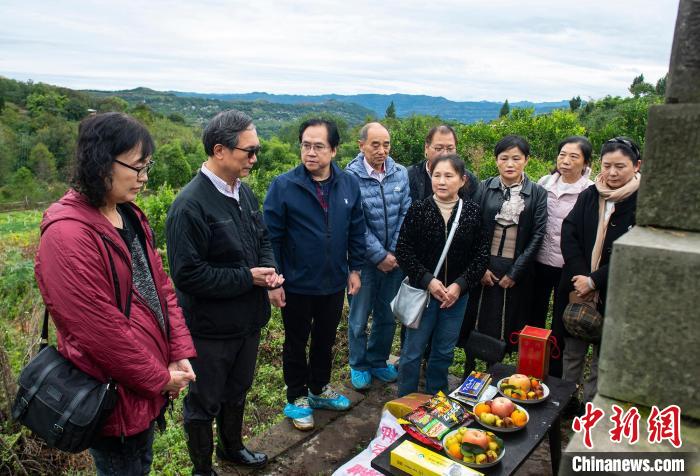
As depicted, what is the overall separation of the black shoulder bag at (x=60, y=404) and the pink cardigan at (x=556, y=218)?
10.3 feet

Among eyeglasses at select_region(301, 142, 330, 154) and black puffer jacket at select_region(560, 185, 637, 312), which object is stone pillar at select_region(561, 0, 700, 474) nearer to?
black puffer jacket at select_region(560, 185, 637, 312)

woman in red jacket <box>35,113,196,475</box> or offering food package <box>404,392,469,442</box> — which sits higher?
woman in red jacket <box>35,113,196,475</box>

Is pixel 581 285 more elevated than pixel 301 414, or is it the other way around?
pixel 581 285

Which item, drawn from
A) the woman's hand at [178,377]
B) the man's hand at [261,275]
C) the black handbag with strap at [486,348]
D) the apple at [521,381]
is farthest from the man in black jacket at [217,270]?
the black handbag with strap at [486,348]

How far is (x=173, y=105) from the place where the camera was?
152m

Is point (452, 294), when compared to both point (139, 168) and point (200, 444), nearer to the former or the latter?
point (200, 444)

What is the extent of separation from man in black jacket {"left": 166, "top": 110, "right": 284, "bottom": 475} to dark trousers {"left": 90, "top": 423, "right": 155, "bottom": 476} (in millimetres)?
553

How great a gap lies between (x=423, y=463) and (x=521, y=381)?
88cm

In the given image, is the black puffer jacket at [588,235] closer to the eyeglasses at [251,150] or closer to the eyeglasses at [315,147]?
the eyeglasses at [315,147]

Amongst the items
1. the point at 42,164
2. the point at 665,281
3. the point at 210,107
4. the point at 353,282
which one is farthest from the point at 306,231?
the point at 210,107

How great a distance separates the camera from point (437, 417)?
237 cm

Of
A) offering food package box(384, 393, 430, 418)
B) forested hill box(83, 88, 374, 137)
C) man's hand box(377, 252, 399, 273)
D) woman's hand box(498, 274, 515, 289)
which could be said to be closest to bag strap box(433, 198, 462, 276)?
man's hand box(377, 252, 399, 273)

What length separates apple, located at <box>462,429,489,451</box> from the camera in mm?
2100

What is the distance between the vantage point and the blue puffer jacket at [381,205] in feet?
11.9
